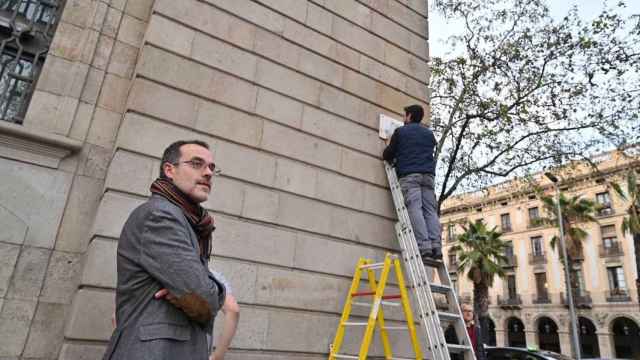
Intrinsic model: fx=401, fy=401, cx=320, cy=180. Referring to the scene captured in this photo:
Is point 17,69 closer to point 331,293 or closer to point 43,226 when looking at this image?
point 43,226

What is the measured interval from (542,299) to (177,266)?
4479 centimetres

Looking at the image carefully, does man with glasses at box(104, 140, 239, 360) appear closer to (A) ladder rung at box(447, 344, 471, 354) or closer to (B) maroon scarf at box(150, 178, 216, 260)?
(B) maroon scarf at box(150, 178, 216, 260)

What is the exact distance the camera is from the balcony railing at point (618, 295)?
3369cm

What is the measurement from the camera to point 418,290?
4289mm

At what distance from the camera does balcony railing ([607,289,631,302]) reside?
111ft

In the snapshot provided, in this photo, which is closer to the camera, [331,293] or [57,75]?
[57,75]

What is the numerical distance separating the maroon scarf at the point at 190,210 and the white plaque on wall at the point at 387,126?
3.77 metres

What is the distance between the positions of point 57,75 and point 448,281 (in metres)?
4.61

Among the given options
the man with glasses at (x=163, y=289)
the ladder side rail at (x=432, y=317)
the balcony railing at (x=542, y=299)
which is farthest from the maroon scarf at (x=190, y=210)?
the balcony railing at (x=542, y=299)

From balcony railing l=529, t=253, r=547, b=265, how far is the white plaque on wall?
40.8 metres

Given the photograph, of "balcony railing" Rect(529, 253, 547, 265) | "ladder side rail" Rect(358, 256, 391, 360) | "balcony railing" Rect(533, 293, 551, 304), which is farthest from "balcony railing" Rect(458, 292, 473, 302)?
"ladder side rail" Rect(358, 256, 391, 360)

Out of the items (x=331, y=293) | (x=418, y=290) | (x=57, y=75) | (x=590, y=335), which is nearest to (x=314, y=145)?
(x=331, y=293)

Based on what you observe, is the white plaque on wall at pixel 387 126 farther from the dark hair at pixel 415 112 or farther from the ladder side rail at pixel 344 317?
the ladder side rail at pixel 344 317

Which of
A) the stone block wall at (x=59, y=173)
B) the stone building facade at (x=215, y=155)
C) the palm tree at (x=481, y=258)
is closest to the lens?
the stone block wall at (x=59, y=173)
